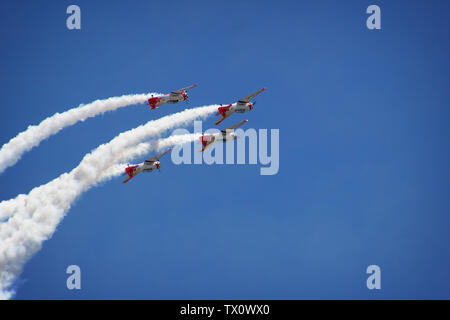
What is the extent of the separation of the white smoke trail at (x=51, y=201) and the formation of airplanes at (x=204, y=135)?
1.85m

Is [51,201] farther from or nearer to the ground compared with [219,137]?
nearer to the ground

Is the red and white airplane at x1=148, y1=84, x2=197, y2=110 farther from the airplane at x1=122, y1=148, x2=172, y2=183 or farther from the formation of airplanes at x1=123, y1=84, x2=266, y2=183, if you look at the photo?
the airplane at x1=122, y1=148, x2=172, y2=183

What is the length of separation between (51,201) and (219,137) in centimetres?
2340

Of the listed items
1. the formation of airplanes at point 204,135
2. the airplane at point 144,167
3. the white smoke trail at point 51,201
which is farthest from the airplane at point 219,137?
the airplane at point 144,167

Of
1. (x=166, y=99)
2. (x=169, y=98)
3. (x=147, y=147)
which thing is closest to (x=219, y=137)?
(x=169, y=98)

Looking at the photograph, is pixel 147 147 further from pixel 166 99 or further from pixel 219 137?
pixel 219 137

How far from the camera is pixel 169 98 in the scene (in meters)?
110
